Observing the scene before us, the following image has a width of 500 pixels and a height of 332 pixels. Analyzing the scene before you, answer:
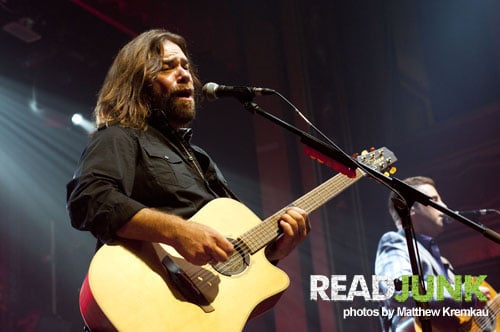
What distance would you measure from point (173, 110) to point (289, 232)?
0.77 meters

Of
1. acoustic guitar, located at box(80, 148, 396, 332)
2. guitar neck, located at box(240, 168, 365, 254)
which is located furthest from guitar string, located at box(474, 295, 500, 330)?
acoustic guitar, located at box(80, 148, 396, 332)

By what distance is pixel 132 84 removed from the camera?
252cm

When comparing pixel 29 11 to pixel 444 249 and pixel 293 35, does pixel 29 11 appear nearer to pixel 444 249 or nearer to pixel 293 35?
pixel 293 35

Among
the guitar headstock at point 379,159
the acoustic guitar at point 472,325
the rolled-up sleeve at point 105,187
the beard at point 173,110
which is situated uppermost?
the beard at point 173,110

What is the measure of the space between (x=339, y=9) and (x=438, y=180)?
2386mm

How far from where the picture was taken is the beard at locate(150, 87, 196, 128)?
2.46 meters

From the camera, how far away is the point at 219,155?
6219 millimetres

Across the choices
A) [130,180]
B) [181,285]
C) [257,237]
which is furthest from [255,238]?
[130,180]

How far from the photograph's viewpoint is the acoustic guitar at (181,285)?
1.74 metres

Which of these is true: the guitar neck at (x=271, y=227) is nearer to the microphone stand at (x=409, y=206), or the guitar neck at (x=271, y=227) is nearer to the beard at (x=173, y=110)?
the microphone stand at (x=409, y=206)

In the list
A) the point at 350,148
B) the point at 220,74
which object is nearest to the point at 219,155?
the point at 220,74

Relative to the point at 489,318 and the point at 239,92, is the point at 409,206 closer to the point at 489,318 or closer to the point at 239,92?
the point at 239,92

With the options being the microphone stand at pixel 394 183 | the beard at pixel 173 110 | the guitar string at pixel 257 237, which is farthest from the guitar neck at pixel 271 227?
the beard at pixel 173 110

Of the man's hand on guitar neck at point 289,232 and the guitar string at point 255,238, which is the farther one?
the man's hand on guitar neck at point 289,232
